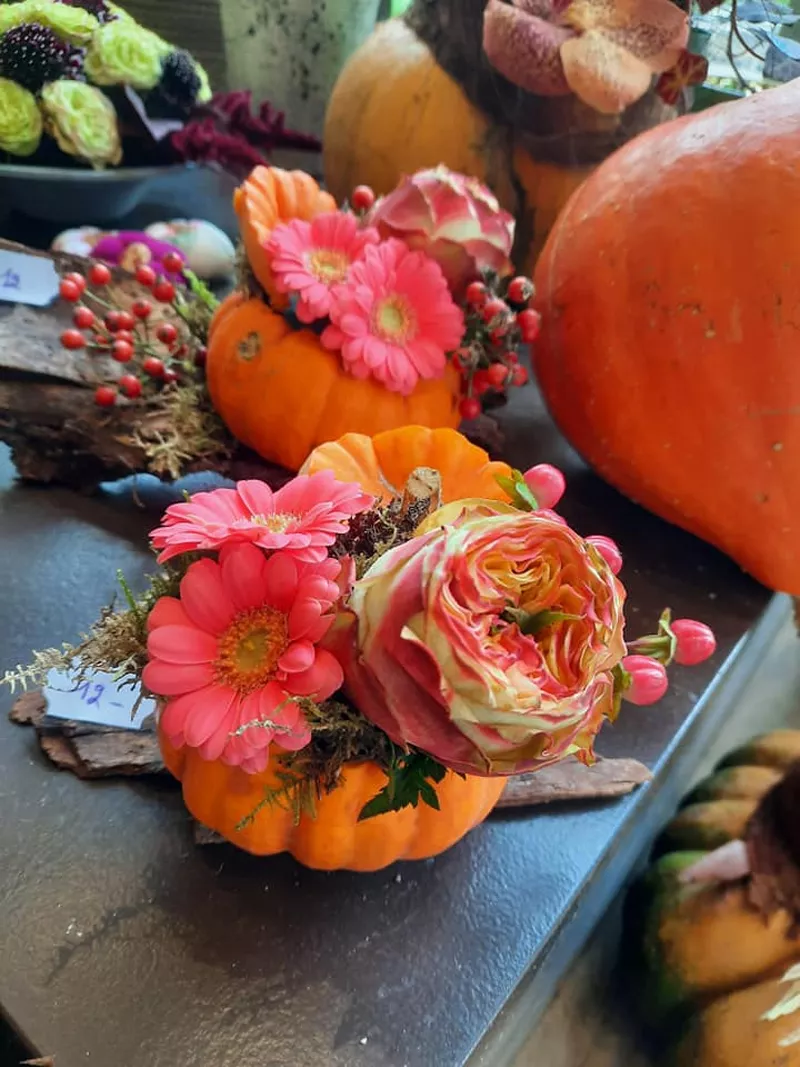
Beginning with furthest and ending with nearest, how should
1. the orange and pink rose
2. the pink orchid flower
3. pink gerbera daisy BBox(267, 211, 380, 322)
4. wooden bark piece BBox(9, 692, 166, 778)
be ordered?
the pink orchid flower < pink gerbera daisy BBox(267, 211, 380, 322) < wooden bark piece BBox(9, 692, 166, 778) < the orange and pink rose

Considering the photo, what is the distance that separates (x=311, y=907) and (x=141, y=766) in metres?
0.12

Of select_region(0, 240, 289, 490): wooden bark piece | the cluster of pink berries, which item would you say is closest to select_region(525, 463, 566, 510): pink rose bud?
the cluster of pink berries

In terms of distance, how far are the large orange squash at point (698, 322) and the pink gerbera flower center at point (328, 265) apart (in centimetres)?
17

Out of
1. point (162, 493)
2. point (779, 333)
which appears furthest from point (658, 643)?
point (162, 493)

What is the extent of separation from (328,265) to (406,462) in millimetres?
243

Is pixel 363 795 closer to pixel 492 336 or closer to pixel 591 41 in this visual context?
pixel 492 336

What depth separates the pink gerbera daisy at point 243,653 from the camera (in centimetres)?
35

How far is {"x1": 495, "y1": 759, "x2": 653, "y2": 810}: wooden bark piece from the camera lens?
1.73 ft

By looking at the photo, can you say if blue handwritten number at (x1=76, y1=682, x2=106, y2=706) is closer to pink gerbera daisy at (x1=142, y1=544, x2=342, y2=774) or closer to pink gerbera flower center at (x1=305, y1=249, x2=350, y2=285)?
pink gerbera daisy at (x1=142, y1=544, x2=342, y2=774)

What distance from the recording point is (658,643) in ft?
1.27

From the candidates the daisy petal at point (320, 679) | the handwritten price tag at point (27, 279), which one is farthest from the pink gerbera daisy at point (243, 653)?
the handwritten price tag at point (27, 279)

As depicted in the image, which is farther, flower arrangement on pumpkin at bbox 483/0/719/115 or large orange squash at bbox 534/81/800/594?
flower arrangement on pumpkin at bbox 483/0/719/115

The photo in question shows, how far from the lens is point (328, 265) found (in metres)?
0.65

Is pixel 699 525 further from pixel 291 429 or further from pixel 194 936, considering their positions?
pixel 194 936
